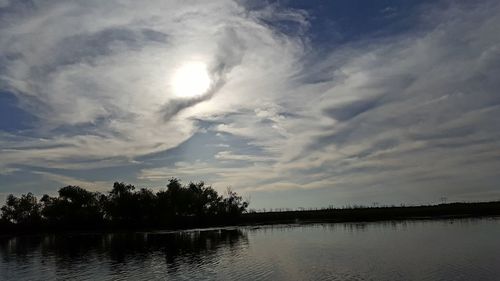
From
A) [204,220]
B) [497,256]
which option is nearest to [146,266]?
[497,256]

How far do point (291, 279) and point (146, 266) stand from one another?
25.1 m

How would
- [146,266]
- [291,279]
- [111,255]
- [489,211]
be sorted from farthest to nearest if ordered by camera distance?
[489,211]
[111,255]
[146,266]
[291,279]

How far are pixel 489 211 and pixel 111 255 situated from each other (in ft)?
506

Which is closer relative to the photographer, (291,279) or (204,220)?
(291,279)

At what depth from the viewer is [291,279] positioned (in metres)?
48.2

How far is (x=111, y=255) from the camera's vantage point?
83.4 meters

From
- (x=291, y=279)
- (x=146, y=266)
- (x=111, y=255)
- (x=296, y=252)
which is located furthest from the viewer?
(x=111, y=255)

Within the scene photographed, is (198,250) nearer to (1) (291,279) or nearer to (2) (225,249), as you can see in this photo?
(2) (225,249)

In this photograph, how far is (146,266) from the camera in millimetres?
65750

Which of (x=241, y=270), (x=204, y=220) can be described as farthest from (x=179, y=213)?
(x=241, y=270)

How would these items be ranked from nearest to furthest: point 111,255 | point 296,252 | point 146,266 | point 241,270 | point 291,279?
point 291,279 < point 241,270 < point 146,266 < point 296,252 < point 111,255

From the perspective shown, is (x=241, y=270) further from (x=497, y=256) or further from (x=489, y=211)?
(x=489, y=211)

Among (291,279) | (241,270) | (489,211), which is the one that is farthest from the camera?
(489,211)

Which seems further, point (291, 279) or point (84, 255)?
point (84, 255)
